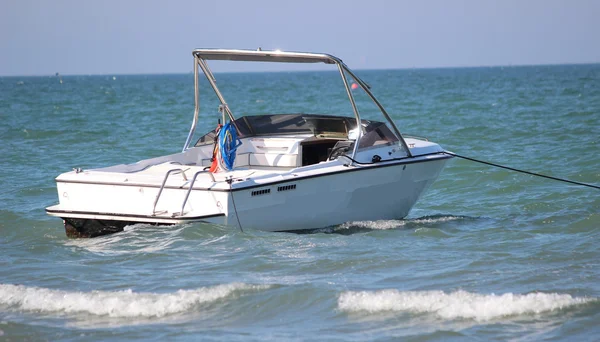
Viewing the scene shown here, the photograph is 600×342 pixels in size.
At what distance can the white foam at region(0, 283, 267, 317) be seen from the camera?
7.87m

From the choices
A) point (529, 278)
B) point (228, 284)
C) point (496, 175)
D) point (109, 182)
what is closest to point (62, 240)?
point (109, 182)

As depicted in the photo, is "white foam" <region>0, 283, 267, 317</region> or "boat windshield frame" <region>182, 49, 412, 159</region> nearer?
"white foam" <region>0, 283, 267, 317</region>

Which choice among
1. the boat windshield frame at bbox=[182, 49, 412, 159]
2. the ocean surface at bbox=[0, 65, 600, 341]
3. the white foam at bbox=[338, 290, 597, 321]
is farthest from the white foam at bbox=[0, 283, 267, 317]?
the boat windshield frame at bbox=[182, 49, 412, 159]

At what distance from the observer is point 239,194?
9.55m

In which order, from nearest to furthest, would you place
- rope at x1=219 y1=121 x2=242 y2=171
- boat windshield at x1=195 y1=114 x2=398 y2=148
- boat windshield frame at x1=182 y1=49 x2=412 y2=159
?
rope at x1=219 y1=121 x2=242 y2=171, boat windshield frame at x1=182 y1=49 x2=412 y2=159, boat windshield at x1=195 y1=114 x2=398 y2=148

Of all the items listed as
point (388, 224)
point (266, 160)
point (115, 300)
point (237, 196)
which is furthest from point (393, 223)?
point (115, 300)

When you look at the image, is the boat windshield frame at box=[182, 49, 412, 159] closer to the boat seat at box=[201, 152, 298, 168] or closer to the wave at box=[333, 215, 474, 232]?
the boat seat at box=[201, 152, 298, 168]

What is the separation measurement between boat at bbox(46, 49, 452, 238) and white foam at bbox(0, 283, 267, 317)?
1.39 meters

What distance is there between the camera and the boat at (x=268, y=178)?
31.5 ft

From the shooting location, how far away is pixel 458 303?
7.78m

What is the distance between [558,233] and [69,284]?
19.4ft

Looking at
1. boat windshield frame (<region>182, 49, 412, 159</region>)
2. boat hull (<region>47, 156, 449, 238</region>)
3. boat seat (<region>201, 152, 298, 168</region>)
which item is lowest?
boat hull (<region>47, 156, 449, 238</region>)

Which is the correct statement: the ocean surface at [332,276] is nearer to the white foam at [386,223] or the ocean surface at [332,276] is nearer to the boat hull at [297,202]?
the white foam at [386,223]

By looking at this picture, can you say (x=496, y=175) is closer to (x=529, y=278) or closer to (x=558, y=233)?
(x=558, y=233)
